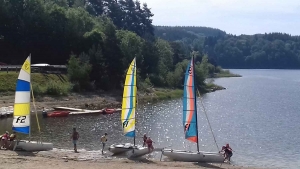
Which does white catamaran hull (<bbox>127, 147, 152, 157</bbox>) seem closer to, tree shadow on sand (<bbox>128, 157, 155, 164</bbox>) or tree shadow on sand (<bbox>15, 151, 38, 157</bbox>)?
tree shadow on sand (<bbox>128, 157, 155, 164</bbox>)

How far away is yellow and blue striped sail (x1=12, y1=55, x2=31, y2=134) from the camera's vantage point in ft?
108

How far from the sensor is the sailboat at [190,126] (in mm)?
33062

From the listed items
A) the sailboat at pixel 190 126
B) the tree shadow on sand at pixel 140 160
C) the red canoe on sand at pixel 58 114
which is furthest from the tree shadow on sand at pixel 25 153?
the red canoe on sand at pixel 58 114

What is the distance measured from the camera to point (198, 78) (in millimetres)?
114812

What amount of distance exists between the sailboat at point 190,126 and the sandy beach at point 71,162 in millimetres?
844

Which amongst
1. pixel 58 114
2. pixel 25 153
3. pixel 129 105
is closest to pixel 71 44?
pixel 58 114

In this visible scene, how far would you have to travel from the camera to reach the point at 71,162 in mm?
29672

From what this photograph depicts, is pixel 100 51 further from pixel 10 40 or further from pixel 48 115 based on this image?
pixel 48 115

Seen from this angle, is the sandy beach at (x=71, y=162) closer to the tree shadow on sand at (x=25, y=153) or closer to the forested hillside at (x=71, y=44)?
the tree shadow on sand at (x=25, y=153)

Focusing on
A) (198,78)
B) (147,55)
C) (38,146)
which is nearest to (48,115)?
(38,146)

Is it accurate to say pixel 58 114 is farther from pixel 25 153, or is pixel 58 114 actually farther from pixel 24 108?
pixel 25 153

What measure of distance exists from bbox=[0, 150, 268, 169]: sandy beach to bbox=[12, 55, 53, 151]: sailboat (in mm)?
818

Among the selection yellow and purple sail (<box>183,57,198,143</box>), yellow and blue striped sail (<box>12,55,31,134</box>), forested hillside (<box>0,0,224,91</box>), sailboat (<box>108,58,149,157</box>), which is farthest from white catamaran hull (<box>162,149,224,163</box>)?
forested hillside (<box>0,0,224,91</box>)

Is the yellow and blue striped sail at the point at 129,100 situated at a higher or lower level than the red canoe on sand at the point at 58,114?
higher
